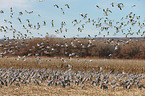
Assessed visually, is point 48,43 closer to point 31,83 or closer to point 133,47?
point 133,47

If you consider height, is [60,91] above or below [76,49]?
below

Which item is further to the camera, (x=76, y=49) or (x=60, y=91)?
(x=76, y=49)

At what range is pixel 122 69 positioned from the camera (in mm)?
10008

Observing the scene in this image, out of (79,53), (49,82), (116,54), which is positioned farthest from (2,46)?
(49,82)

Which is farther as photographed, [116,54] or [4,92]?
[116,54]

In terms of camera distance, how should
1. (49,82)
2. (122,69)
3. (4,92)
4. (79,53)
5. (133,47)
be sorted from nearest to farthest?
(4,92) < (49,82) < (122,69) < (79,53) < (133,47)

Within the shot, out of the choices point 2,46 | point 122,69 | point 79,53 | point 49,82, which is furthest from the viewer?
point 2,46

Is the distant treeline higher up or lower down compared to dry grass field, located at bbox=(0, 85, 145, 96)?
higher up

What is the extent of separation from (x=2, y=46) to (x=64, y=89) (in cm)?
1315

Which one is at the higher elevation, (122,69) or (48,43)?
(48,43)

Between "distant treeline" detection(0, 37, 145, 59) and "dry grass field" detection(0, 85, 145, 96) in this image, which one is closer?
"dry grass field" detection(0, 85, 145, 96)

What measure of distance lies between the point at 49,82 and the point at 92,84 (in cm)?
147

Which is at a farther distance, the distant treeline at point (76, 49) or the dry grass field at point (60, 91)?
the distant treeline at point (76, 49)

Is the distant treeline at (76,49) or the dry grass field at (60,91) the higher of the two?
the distant treeline at (76,49)
